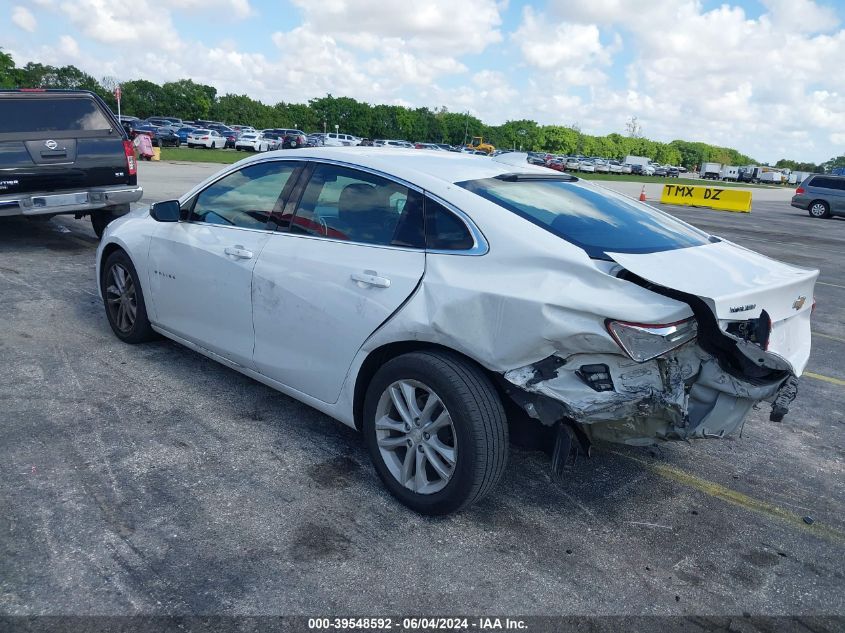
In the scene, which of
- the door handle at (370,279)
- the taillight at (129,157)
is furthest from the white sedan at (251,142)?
the door handle at (370,279)

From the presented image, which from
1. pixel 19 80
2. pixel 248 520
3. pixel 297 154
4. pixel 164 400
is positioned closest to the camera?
pixel 248 520

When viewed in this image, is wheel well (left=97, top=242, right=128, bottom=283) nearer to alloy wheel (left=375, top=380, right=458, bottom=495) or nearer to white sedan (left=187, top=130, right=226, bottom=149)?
alloy wheel (left=375, top=380, right=458, bottom=495)

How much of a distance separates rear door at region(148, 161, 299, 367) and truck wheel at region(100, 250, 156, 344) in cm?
33

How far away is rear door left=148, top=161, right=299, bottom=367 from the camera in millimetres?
3809

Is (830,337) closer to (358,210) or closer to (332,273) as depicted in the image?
(358,210)

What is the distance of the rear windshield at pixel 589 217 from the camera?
303 cm

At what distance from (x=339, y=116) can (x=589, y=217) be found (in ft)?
373

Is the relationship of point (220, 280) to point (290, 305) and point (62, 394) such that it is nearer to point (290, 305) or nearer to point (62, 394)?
point (290, 305)

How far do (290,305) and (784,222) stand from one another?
74.8 ft

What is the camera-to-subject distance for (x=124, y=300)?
4977 millimetres

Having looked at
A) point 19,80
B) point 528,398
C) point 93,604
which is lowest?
point 93,604

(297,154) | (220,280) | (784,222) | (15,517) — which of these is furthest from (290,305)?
(784,222)

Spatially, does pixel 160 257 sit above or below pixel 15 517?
above

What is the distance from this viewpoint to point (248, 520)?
297 cm
